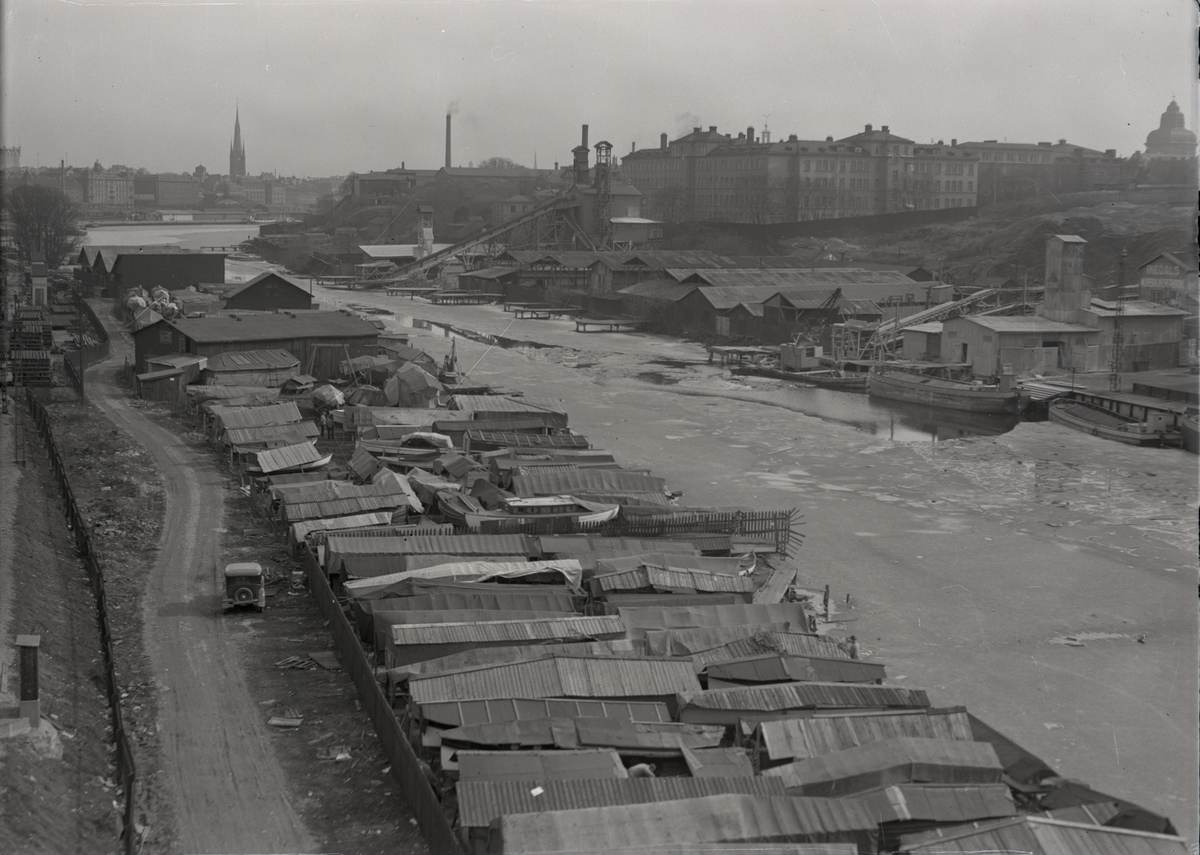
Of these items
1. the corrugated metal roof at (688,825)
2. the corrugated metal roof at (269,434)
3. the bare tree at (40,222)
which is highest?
the bare tree at (40,222)

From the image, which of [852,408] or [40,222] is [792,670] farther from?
[40,222]

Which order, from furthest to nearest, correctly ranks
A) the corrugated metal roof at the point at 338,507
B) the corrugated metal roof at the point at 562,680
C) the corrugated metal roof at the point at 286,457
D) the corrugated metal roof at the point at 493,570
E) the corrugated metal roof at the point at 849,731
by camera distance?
the corrugated metal roof at the point at 286,457 → the corrugated metal roof at the point at 338,507 → the corrugated metal roof at the point at 493,570 → the corrugated metal roof at the point at 562,680 → the corrugated metal roof at the point at 849,731

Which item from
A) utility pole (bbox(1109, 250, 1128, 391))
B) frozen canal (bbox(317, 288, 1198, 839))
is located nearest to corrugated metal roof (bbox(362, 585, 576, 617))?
frozen canal (bbox(317, 288, 1198, 839))

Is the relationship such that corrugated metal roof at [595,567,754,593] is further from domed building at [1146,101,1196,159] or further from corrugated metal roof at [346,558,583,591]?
domed building at [1146,101,1196,159]

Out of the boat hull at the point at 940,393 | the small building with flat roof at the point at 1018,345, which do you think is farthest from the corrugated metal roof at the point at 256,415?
the small building with flat roof at the point at 1018,345

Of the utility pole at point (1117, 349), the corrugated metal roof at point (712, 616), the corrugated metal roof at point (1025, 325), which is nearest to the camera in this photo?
the corrugated metal roof at point (712, 616)

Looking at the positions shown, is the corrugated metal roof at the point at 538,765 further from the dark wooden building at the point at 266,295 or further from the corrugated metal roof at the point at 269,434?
the dark wooden building at the point at 266,295
